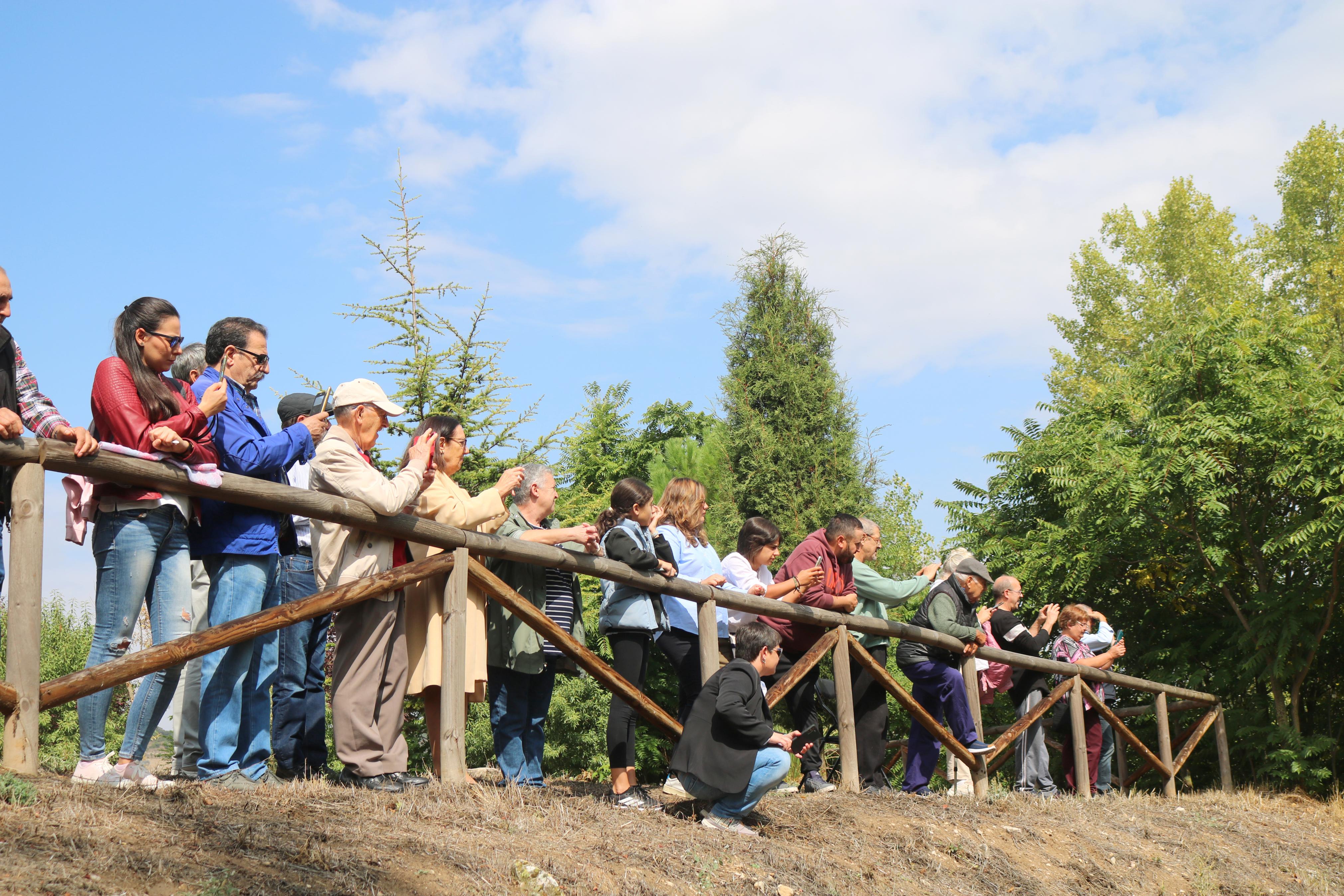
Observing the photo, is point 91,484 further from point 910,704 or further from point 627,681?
point 910,704

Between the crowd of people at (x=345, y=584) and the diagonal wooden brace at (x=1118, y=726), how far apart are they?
3266mm

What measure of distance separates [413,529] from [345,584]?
0.37 m

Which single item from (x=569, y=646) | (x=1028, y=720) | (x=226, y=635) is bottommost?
(x=1028, y=720)

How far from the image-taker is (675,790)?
5699mm

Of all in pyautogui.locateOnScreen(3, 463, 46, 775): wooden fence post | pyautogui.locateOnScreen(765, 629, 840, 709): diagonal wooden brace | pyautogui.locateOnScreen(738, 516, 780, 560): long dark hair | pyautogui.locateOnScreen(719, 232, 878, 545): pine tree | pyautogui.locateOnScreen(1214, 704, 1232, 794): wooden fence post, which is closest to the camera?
pyautogui.locateOnScreen(3, 463, 46, 775): wooden fence post

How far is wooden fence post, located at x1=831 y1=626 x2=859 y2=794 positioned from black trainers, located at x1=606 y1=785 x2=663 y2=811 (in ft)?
5.78

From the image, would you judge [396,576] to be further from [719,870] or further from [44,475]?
[719,870]

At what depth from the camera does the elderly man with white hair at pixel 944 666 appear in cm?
751

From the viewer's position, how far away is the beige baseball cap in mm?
4848

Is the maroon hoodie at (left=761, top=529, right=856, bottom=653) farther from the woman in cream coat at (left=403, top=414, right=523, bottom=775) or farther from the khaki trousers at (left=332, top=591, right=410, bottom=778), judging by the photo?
the khaki trousers at (left=332, top=591, right=410, bottom=778)

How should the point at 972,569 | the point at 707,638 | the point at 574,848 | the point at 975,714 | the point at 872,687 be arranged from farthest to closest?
the point at 975,714 → the point at 972,569 → the point at 872,687 → the point at 707,638 → the point at 574,848

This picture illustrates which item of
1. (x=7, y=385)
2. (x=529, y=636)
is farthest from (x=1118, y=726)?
(x=7, y=385)

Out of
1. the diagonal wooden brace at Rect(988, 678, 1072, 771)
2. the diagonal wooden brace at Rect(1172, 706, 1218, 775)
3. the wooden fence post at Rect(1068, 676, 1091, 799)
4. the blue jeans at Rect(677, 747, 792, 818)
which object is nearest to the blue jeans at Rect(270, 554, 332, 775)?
the blue jeans at Rect(677, 747, 792, 818)

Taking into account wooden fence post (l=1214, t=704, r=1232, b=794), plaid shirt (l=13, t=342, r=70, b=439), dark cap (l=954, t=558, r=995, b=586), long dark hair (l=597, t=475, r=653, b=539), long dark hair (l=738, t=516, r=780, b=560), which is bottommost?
wooden fence post (l=1214, t=704, r=1232, b=794)
